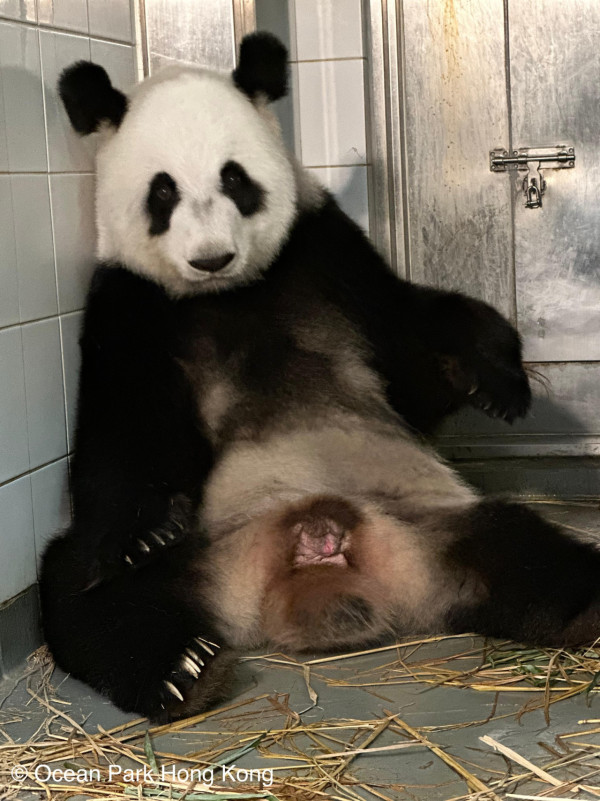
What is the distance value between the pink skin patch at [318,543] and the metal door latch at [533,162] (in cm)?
223

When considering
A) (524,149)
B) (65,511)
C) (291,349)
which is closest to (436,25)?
(524,149)

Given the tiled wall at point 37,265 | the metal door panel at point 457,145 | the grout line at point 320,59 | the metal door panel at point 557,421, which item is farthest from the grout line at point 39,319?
the metal door panel at point 557,421

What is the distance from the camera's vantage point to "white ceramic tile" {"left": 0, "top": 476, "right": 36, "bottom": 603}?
303cm

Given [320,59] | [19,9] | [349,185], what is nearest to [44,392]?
[19,9]

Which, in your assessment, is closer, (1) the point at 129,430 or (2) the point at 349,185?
(1) the point at 129,430

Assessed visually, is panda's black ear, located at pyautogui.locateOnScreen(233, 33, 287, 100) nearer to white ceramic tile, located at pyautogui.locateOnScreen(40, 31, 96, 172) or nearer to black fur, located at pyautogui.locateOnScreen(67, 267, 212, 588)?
white ceramic tile, located at pyautogui.locateOnScreen(40, 31, 96, 172)

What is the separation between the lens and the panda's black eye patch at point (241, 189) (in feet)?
10.1

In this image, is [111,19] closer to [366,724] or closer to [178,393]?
[178,393]

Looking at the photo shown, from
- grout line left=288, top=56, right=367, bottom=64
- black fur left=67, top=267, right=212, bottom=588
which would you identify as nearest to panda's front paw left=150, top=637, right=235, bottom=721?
black fur left=67, top=267, right=212, bottom=588

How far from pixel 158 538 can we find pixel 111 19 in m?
1.98

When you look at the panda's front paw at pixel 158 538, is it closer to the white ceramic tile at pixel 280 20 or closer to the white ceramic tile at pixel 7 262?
the white ceramic tile at pixel 7 262

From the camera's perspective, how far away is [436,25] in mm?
4570

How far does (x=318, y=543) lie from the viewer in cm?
298

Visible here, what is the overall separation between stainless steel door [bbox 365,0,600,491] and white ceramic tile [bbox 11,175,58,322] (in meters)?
1.76
